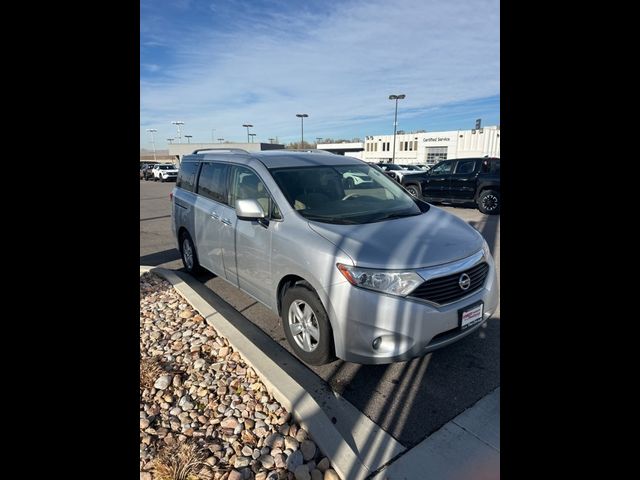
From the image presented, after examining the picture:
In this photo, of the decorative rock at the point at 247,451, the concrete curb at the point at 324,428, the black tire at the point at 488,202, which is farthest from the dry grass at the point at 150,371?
the black tire at the point at 488,202

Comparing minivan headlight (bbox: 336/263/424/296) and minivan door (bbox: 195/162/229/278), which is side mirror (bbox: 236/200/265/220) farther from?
minivan headlight (bbox: 336/263/424/296)

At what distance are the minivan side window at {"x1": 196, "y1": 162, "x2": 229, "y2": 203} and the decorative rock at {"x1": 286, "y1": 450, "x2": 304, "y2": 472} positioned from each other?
2.99 meters

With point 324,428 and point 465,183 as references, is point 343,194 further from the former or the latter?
point 465,183

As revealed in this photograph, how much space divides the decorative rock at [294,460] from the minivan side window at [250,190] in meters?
1.92

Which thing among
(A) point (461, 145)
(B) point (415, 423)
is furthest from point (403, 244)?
(A) point (461, 145)

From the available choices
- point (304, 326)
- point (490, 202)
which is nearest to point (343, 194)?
point (304, 326)

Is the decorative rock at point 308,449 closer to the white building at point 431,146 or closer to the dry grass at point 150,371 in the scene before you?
the dry grass at point 150,371

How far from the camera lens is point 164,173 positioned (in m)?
32.9

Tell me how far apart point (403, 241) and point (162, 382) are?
2.16 meters
